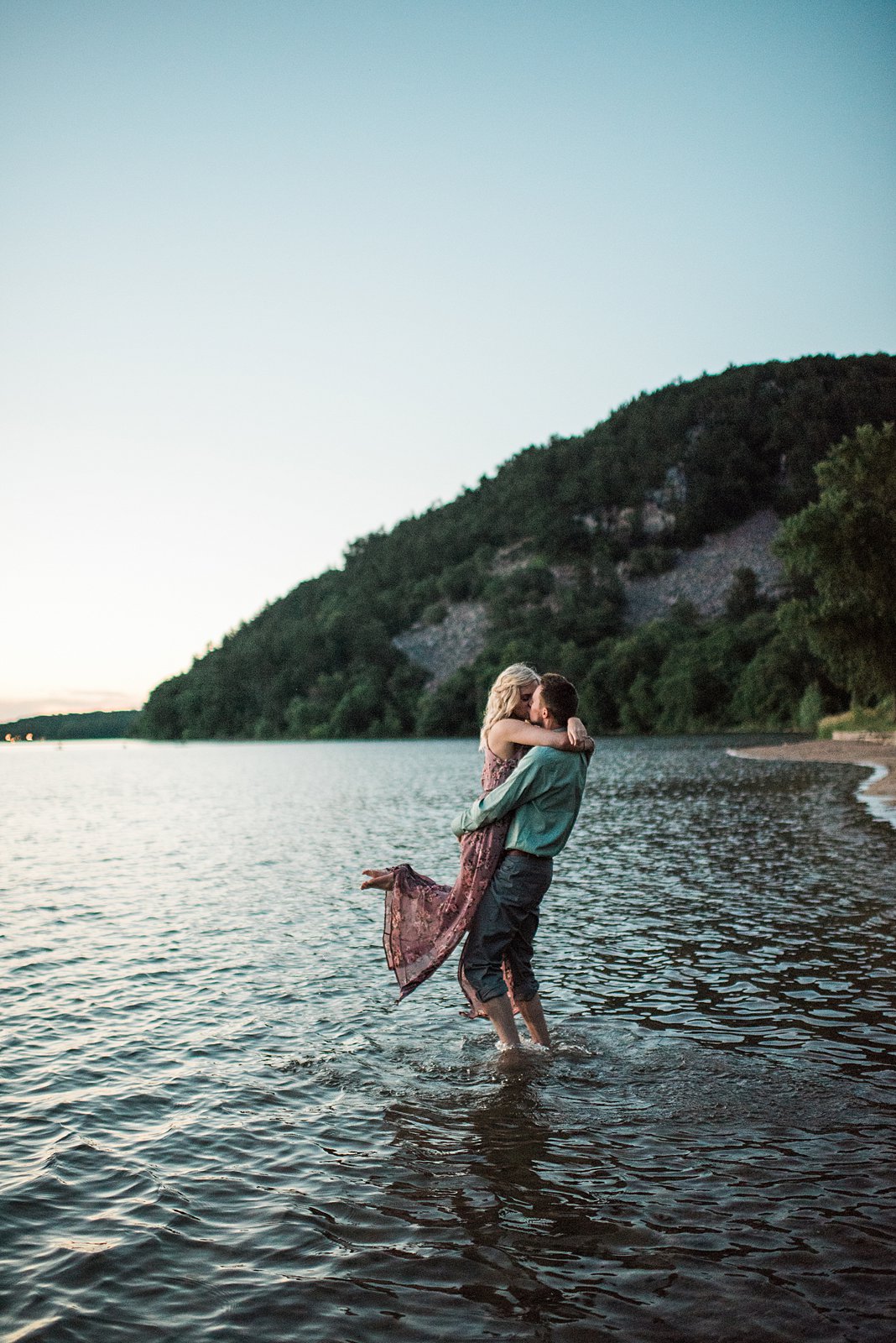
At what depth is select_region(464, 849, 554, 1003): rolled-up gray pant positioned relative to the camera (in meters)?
7.50

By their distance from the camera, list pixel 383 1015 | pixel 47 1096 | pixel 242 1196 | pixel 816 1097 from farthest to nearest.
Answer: pixel 383 1015 → pixel 47 1096 → pixel 816 1097 → pixel 242 1196

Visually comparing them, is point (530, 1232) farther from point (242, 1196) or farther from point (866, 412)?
point (866, 412)

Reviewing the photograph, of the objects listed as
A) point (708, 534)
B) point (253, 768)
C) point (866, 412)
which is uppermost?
point (866, 412)

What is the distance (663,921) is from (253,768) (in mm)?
69179

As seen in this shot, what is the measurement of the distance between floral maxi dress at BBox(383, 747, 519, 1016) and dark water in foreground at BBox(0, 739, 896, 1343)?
878 millimetres

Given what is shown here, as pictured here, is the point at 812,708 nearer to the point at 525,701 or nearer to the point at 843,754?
the point at 843,754

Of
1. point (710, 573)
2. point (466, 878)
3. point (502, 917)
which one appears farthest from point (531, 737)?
point (710, 573)

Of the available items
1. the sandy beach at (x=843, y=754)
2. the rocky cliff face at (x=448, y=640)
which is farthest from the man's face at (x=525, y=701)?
the rocky cliff face at (x=448, y=640)

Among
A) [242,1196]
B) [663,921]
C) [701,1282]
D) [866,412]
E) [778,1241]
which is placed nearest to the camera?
[701,1282]

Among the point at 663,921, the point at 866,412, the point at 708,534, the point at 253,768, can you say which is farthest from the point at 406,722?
the point at 663,921

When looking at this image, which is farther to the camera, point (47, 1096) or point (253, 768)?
point (253, 768)

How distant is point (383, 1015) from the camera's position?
32.1ft

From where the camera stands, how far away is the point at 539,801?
293 inches

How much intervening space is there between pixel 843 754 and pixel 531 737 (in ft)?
155
